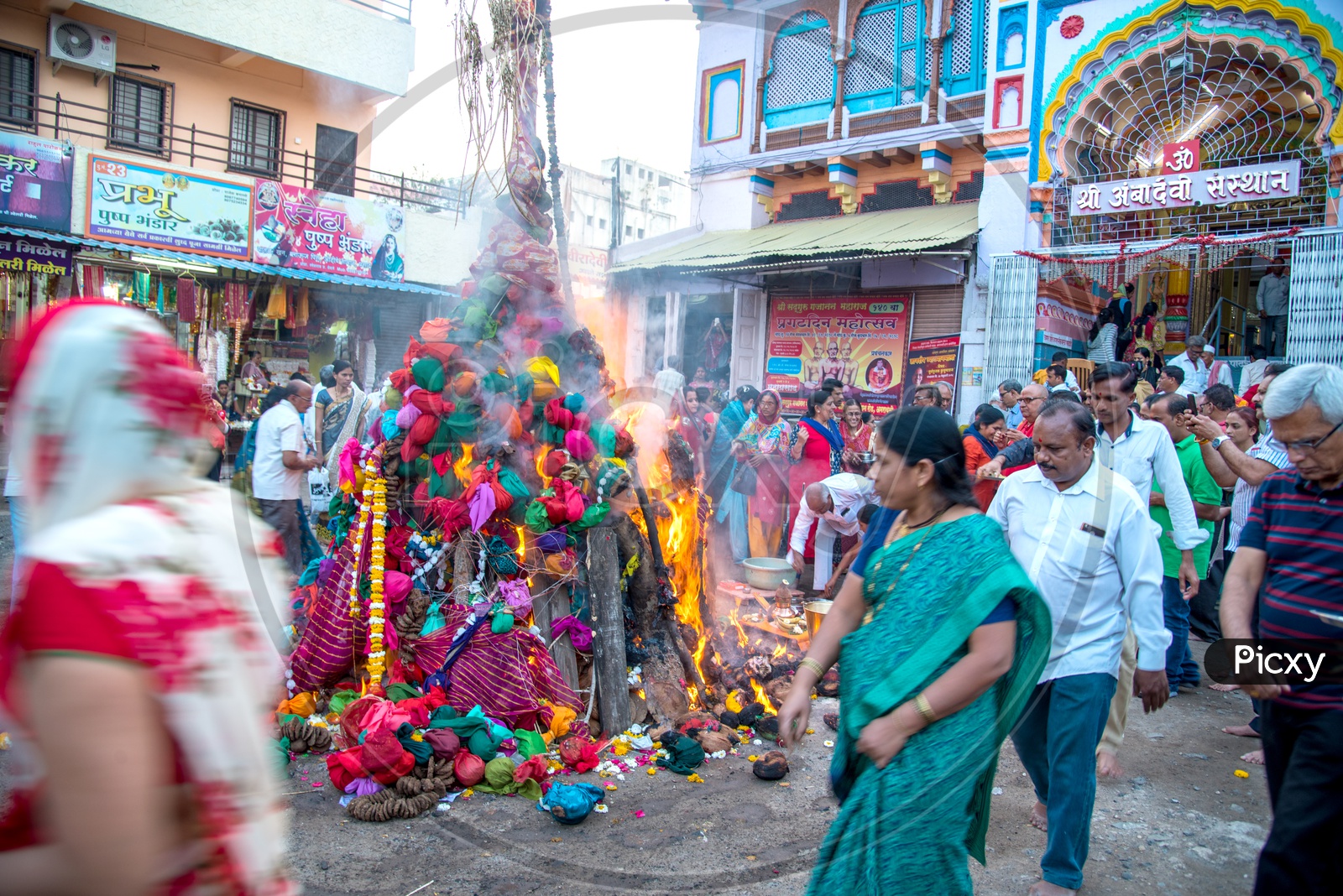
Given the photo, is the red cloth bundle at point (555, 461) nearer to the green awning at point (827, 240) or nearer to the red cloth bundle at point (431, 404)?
the red cloth bundle at point (431, 404)

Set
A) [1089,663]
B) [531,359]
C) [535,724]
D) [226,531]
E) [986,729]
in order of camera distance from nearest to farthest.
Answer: [226,531]
[986,729]
[1089,663]
[535,724]
[531,359]

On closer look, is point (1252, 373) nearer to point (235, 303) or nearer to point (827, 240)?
point (827, 240)

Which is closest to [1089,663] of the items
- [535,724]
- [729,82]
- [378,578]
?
[535,724]

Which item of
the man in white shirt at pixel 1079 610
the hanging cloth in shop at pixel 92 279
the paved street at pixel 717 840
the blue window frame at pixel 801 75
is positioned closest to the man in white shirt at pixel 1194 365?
the blue window frame at pixel 801 75

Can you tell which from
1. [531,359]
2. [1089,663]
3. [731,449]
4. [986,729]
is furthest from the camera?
[731,449]

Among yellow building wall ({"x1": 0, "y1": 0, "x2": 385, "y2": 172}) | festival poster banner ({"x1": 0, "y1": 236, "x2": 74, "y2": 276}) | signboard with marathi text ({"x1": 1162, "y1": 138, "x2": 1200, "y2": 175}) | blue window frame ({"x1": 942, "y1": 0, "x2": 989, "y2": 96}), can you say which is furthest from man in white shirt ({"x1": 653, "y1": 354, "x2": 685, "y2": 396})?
yellow building wall ({"x1": 0, "y1": 0, "x2": 385, "y2": 172})

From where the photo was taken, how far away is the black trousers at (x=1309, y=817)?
2377mm

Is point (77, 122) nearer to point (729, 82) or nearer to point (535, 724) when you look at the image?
point (729, 82)

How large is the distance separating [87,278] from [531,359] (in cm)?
1094

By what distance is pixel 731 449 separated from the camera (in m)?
8.41

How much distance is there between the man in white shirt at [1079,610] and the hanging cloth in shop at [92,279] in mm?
14148

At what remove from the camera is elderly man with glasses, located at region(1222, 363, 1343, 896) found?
240 centimetres

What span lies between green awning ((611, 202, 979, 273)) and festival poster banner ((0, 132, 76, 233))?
8.38 meters

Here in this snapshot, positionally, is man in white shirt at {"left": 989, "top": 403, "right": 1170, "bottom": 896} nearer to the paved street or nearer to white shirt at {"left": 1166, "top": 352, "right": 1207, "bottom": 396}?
the paved street
